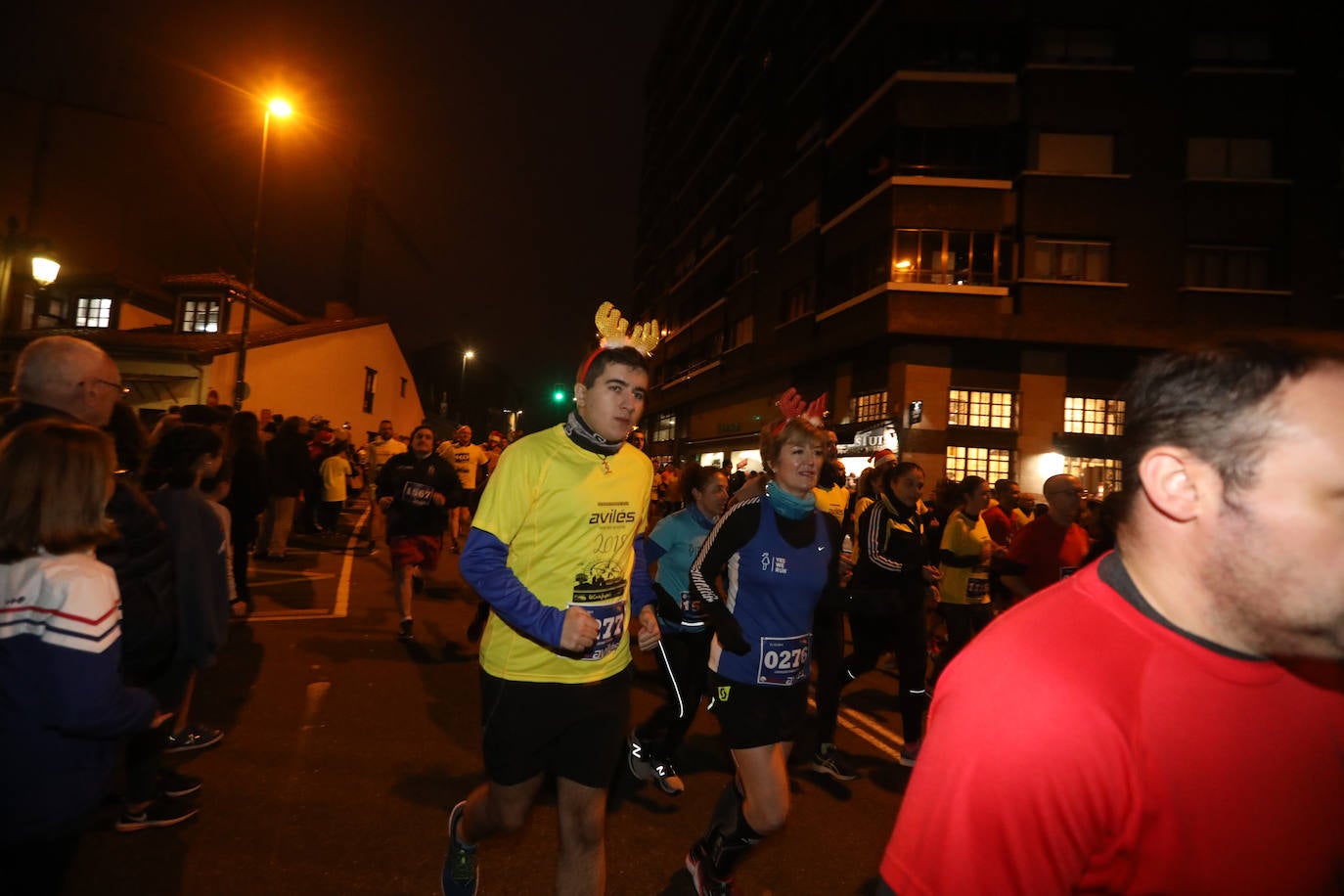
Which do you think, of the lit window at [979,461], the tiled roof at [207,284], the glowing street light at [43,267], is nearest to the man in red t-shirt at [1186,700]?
the glowing street light at [43,267]

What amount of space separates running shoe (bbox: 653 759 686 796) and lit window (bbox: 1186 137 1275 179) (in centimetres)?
2461

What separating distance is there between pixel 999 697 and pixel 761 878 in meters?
3.00

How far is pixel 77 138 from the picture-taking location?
26453mm

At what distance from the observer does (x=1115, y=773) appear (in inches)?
39.8

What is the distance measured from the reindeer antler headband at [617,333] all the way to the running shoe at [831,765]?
3250 millimetres

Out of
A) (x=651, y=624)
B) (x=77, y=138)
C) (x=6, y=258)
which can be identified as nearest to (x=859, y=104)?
(x=6, y=258)

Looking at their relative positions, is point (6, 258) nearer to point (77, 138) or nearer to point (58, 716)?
point (58, 716)

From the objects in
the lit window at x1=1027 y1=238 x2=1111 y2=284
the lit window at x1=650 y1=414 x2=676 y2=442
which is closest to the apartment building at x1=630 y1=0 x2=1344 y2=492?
the lit window at x1=1027 y1=238 x2=1111 y2=284

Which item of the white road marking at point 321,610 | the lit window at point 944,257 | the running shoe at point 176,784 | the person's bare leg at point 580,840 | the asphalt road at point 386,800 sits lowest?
the asphalt road at point 386,800

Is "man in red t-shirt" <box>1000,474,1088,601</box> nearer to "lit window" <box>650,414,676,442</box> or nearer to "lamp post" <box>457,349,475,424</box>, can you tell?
"lit window" <box>650,414,676,442</box>

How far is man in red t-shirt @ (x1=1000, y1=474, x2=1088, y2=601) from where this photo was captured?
212 inches

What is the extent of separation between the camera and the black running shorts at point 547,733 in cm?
261

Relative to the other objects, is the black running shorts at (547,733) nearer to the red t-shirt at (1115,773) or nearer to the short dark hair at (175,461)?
the red t-shirt at (1115,773)

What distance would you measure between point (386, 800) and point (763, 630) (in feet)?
7.88
